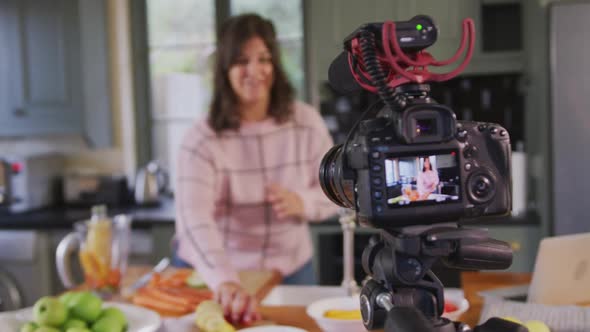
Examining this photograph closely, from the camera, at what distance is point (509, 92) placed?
3012mm

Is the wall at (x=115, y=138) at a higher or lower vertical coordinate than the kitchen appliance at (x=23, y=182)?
higher

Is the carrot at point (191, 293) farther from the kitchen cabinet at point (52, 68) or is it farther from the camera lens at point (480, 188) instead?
the kitchen cabinet at point (52, 68)

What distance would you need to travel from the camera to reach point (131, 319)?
1.21 meters

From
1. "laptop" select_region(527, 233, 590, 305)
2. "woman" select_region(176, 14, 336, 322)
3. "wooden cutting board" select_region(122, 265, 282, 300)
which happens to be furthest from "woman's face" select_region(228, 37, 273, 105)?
"laptop" select_region(527, 233, 590, 305)

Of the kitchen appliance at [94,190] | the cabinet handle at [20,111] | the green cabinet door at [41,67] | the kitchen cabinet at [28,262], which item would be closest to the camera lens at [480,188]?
the kitchen cabinet at [28,262]

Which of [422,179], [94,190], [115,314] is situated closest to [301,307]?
[115,314]

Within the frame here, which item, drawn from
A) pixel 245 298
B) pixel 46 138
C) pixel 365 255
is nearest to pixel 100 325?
pixel 245 298

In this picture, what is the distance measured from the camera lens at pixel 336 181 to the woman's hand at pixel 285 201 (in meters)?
0.79

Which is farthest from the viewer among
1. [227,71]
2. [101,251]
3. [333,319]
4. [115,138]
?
[115,138]

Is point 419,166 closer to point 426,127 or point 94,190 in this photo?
point 426,127

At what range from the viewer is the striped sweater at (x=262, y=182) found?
1.72m

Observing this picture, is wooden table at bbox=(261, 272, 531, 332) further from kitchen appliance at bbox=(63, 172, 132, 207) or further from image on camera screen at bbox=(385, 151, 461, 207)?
kitchen appliance at bbox=(63, 172, 132, 207)

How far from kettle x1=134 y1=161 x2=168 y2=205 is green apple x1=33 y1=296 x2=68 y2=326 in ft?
6.43

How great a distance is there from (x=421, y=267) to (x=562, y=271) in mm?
624
